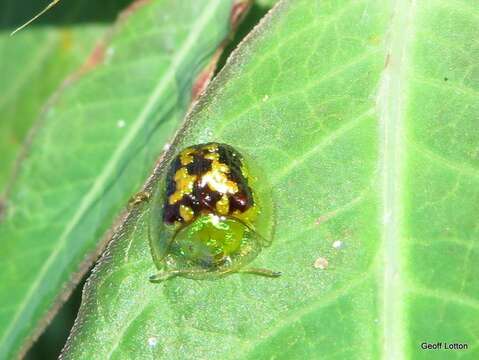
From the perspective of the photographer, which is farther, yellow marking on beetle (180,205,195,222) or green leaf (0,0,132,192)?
green leaf (0,0,132,192)

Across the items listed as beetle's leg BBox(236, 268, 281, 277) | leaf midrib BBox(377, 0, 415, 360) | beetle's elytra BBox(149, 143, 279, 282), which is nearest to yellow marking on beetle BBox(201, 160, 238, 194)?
beetle's elytra BBox(149, 143, 279, 282)

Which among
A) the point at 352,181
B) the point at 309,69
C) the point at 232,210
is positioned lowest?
the point at 232,210

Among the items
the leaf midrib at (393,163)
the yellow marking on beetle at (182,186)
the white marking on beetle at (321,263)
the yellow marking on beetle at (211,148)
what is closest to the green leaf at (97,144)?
the yellow marking on beetle at (182,186)

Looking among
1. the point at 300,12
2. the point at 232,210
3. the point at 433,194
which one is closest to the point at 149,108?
the point at 232,210

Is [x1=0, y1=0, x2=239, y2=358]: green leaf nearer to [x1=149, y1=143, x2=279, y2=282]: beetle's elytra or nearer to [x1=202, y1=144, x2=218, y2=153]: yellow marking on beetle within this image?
[x1=149, y1=143, x2=279, y2=282]: beetle's elytra

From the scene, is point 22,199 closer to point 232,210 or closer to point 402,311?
point 232,210
